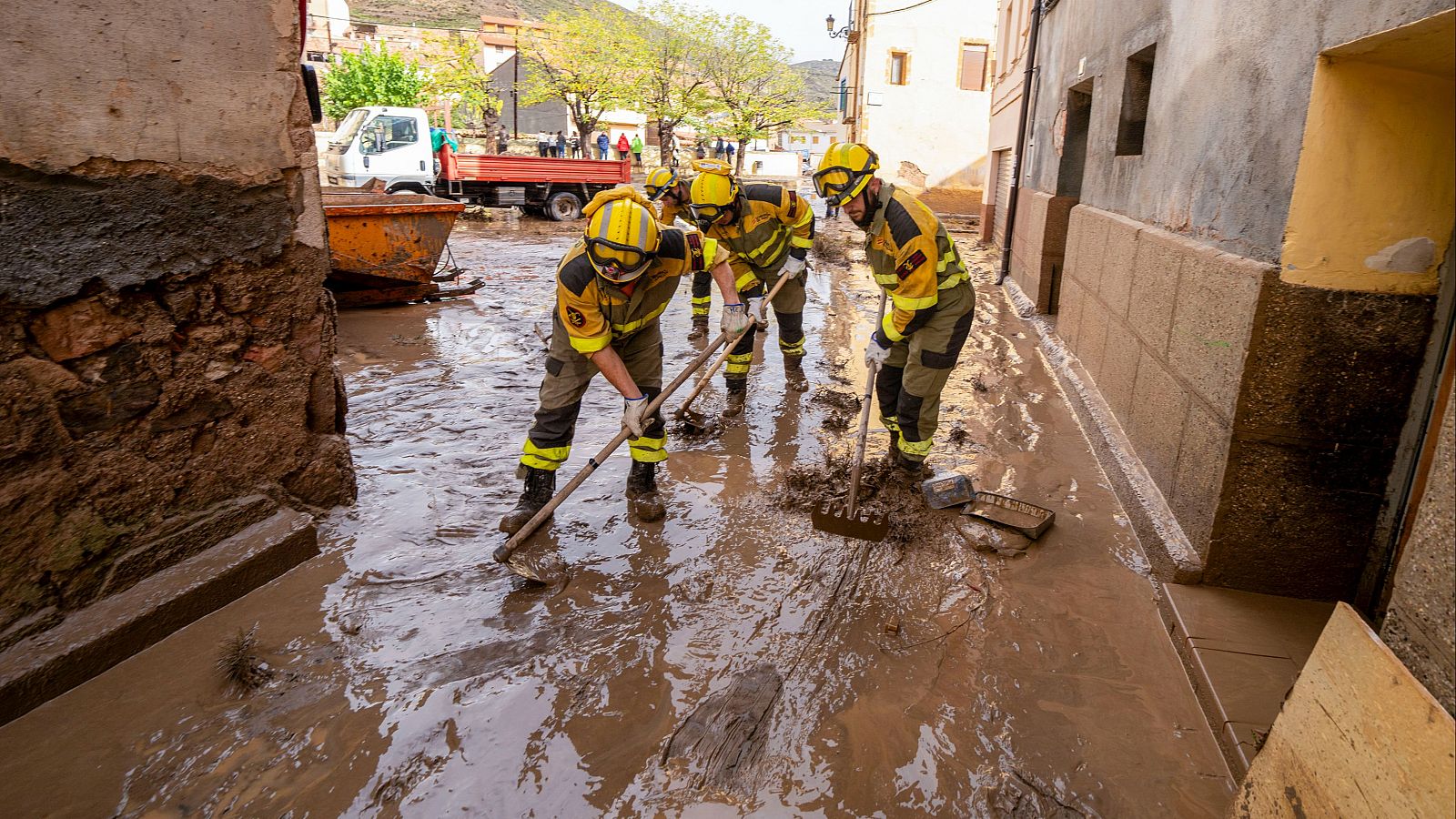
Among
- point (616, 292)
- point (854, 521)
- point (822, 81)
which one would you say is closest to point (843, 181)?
point (616, 292)

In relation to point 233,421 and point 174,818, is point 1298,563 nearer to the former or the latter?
point 174,818

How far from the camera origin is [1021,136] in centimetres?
1012

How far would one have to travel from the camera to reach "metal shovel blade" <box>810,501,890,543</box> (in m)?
3.58

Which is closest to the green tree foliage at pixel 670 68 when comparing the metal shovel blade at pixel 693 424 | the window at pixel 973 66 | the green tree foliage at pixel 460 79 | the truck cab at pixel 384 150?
the green tree foliage at pixel 460 79

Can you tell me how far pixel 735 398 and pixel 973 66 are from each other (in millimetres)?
24380

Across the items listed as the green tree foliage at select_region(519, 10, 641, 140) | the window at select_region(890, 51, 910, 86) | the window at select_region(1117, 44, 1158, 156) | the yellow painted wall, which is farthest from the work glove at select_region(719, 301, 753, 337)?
the green tree foliage at select_region(519, 10, 641, 140)

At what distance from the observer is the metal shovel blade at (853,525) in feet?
11.8

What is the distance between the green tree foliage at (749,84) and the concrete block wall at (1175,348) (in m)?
32.9

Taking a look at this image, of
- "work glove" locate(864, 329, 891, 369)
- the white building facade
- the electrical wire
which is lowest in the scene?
"work glove" locate(864, 329, 891, 369)

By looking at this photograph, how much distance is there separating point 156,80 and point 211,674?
216cm

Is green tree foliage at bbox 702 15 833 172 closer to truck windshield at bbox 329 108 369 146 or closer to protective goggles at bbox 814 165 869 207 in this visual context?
truck windshield at bbox 329 108 369 146

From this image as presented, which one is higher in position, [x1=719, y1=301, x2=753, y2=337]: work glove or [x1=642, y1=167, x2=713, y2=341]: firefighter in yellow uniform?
[x1=642, y1=167, x2=713, y2=341]: firefighter in yellow uniform

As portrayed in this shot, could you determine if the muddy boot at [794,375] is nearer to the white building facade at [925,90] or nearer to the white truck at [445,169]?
the white truck at [445,169]

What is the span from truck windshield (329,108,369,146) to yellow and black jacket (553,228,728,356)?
12944mm
